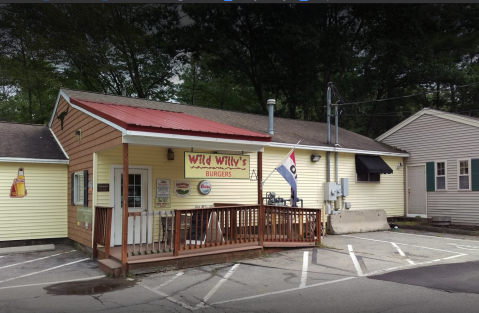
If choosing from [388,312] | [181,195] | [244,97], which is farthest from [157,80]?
[388,312]

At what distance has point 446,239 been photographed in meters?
13.1

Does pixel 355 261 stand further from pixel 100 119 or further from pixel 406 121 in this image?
pixel 406 121

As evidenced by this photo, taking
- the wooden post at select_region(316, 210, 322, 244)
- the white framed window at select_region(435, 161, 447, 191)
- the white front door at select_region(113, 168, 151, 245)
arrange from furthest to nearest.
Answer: the white framed window at select_region(435, 161, 447, 191)
the wooden post at select_region(316, 210, 322, 244)
the white front door at select_region(113, 168, 151, 245)

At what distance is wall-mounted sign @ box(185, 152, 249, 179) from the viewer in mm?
9062

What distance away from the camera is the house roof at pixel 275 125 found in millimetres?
13992

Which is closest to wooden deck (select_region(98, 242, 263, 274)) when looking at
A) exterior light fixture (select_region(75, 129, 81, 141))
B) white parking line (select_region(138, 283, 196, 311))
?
white parking line (select_region(138, 283, 196, 311))

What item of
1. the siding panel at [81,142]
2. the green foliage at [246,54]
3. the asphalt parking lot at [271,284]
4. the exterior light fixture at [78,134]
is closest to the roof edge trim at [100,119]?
the siding panel at [81,142]

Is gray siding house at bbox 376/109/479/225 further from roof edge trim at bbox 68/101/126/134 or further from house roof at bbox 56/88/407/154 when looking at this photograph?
roof edge trim at bbox 68/101/126/134

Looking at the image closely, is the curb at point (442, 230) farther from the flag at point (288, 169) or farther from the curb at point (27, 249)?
the curb at point (27, 249)

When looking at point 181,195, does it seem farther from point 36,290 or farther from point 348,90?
point 348,90

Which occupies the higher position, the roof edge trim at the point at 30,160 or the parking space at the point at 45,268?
the roof edge trim at the point at 30,160

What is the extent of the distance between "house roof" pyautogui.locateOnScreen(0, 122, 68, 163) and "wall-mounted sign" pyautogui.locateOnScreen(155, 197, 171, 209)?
10.7ft

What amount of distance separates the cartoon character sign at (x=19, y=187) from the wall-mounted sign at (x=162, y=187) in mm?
3913

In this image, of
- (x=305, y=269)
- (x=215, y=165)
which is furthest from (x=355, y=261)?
(x=215, y=165)
